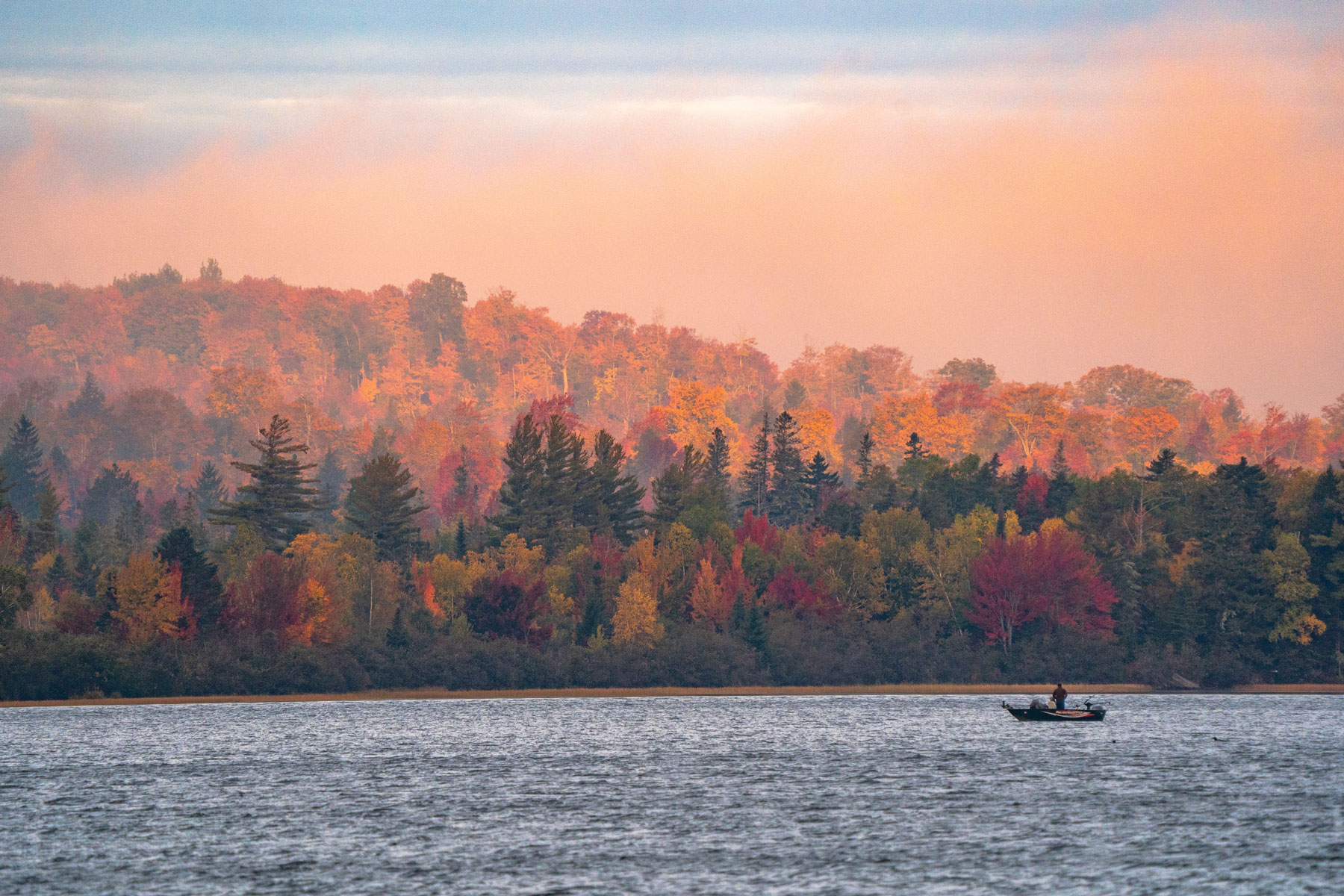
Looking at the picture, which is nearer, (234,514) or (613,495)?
(234,514)

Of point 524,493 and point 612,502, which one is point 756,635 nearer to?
point 612,502

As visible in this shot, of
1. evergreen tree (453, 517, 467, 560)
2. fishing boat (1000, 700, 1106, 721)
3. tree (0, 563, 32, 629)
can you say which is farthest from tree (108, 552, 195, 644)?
fishing boat (1000, 700, 1106, 721)

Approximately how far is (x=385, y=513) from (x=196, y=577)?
32992 mm

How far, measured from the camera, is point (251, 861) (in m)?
59.6

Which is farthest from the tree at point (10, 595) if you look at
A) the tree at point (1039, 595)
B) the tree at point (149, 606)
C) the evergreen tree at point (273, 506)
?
the tree at point (1039, 595)

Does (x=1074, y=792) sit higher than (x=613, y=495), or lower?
lower

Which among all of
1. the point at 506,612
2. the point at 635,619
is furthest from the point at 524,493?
the point at 635,619

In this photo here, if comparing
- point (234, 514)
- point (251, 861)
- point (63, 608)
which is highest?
point (234, 514)

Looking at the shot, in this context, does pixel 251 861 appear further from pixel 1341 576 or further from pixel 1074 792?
pixel 1341 576

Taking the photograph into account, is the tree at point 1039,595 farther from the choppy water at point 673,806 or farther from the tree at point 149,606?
the tree at point 149,606

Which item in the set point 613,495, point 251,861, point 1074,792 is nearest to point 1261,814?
point 1074,792

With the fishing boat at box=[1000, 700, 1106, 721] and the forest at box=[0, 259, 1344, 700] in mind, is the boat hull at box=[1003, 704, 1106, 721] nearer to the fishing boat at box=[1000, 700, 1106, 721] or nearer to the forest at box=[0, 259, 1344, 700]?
the fishing boat at box=[1000, 700, 1106, 721]

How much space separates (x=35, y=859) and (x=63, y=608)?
9528 centimetres

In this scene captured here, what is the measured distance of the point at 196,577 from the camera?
491ft
